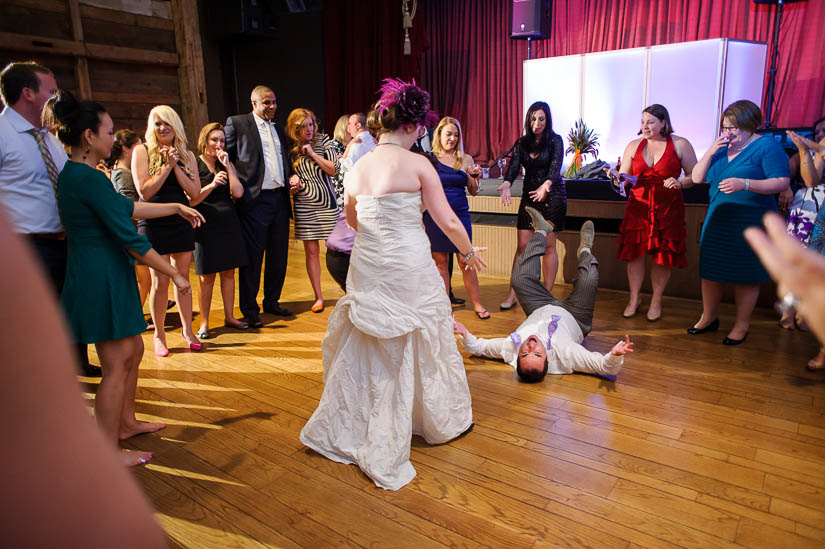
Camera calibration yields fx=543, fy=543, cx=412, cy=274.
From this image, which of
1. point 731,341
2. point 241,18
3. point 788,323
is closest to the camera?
point 731,341

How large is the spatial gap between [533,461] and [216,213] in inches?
103

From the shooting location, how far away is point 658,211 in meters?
3.92

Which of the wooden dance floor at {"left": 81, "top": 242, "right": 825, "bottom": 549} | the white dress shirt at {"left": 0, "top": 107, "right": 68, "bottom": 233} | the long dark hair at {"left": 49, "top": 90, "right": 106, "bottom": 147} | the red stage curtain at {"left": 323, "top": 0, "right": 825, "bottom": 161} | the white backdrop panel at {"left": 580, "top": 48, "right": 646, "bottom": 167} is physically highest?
the red stage curtain at {"left": 323, "top": 0, "right": 825, "bottom": 161}

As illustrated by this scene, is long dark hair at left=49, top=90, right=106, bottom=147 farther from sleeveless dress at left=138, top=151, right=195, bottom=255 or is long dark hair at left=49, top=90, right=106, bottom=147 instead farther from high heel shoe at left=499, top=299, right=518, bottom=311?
high heel shoe at left=499, top=299, right=518, bottom=311

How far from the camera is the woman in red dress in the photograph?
3.76 meters

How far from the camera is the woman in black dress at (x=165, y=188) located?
124 inches

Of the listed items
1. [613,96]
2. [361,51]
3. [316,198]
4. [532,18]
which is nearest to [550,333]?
[316,198]

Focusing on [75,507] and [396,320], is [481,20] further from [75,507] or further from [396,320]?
[75,507]

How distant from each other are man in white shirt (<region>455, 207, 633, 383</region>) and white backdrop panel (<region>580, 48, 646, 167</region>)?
3.57 meters

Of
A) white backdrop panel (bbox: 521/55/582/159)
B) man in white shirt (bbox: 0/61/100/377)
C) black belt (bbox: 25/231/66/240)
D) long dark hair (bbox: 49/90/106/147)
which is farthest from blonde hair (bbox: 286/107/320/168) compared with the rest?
white backdrop panel (bbox: 521/55/582/159)

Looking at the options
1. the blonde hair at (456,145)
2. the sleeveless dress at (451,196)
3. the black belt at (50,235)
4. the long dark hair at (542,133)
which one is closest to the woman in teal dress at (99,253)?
the black belt at (50,235)

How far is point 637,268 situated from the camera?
4188 mm

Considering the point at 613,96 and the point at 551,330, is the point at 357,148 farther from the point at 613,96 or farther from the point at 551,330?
the point at 613,96

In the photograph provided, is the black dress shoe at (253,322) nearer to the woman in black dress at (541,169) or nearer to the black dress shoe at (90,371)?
the black dress shoe at (90,371)
